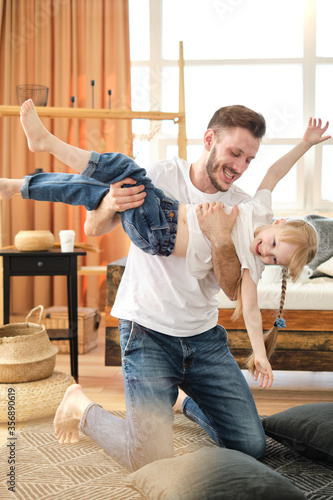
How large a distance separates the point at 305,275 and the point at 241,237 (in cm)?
103

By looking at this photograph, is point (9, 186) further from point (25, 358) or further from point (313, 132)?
point (313, 132)

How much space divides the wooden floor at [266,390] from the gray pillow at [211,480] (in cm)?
82

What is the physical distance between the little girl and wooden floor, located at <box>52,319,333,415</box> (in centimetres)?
70

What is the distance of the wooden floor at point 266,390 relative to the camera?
206 cm

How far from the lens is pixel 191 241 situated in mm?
1416

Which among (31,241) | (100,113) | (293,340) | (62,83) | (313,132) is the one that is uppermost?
(62,83)

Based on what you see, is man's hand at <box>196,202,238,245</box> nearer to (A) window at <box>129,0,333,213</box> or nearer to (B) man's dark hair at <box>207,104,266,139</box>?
(B) man's dark hair at <box>207,104,266,139</box>

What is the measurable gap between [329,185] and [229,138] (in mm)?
2602

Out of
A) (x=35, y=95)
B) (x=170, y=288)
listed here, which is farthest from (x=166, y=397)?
(x=35, y=95)

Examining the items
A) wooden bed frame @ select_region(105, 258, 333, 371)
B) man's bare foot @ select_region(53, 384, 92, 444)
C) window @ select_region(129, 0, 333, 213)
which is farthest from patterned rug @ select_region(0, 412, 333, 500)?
window @ select_region(129, 0, 333, 213)

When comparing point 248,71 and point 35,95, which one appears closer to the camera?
point 35,95

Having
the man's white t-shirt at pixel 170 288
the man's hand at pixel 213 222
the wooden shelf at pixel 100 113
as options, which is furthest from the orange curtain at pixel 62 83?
the man's hand at pixel 213 222

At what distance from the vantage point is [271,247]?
1.48 meters

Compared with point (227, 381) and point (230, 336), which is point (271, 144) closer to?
point (230, 336)
